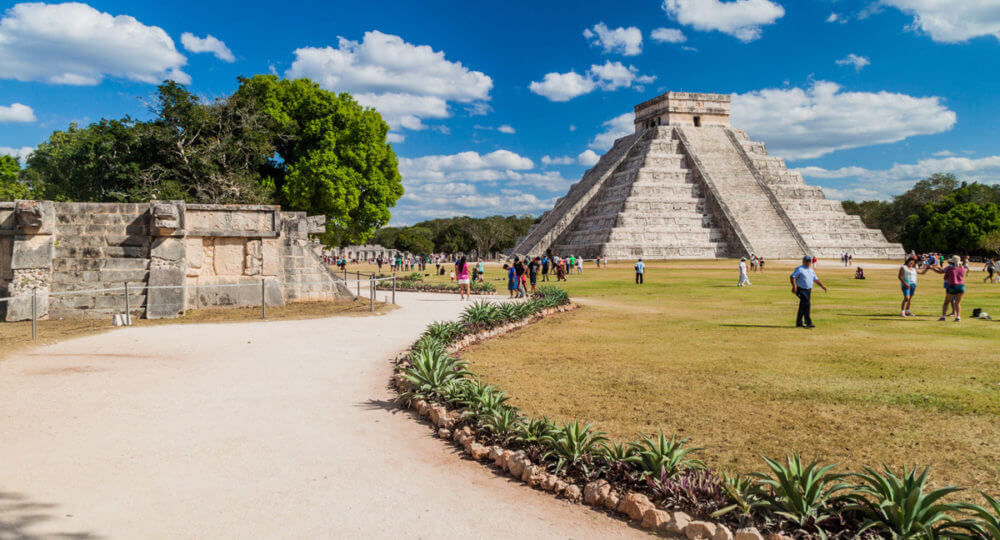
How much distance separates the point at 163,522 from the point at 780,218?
54418mm

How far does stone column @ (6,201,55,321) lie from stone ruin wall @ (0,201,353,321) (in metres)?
0.02

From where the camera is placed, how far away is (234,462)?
4359mm

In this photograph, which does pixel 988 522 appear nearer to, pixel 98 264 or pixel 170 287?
pixel 170 287

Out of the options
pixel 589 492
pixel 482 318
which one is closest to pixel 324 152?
pixel 482 318

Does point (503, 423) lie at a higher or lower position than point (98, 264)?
lower

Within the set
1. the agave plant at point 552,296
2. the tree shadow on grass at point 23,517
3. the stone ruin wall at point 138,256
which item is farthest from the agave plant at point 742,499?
the stone ruin wall at point 138,256

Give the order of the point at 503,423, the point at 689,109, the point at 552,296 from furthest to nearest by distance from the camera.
A: the point at 689,109 < the point at 552,296 < the point at 503,423

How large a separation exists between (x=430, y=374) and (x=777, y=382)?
13.6 feet

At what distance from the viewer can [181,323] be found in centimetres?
1183

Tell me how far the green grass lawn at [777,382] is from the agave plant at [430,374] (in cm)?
68

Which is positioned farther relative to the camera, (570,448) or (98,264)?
(98,264)

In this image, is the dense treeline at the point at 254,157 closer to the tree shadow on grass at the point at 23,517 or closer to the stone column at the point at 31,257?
the stone column at the point at 31,257

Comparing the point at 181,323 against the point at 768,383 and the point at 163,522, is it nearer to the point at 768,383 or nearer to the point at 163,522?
the point at 163,522

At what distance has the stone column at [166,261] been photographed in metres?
12.2
